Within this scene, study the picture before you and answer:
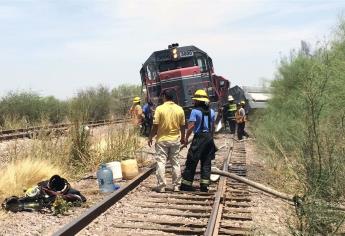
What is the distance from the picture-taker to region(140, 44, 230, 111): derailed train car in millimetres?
22500

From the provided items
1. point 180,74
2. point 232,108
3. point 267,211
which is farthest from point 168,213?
point 232,108

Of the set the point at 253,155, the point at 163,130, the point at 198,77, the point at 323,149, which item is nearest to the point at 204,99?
the point at 163,130

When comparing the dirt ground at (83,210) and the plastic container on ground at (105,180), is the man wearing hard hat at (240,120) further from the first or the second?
the plastic container on ground at (105,180)

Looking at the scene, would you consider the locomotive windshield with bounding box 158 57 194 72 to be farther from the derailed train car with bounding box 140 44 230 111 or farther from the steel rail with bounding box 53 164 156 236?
the steel rail with bounding box 53 164 156 236

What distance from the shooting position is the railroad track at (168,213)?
23.2 ft

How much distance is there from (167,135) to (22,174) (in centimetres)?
301

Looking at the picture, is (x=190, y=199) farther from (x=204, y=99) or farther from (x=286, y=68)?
(x=286, y=68)

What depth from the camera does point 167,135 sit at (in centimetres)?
1024

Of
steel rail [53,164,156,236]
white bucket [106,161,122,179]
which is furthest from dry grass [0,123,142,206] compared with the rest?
steel rail [53,164,156,236]

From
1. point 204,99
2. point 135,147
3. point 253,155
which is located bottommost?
point 253,155

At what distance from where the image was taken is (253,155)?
18469 mm

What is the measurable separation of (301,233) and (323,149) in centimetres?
220

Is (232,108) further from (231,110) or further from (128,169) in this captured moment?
(128,169)

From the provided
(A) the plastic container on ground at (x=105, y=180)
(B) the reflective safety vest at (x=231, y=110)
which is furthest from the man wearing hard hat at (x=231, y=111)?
(A) the plastic container on ground at (x=105, y=180)
